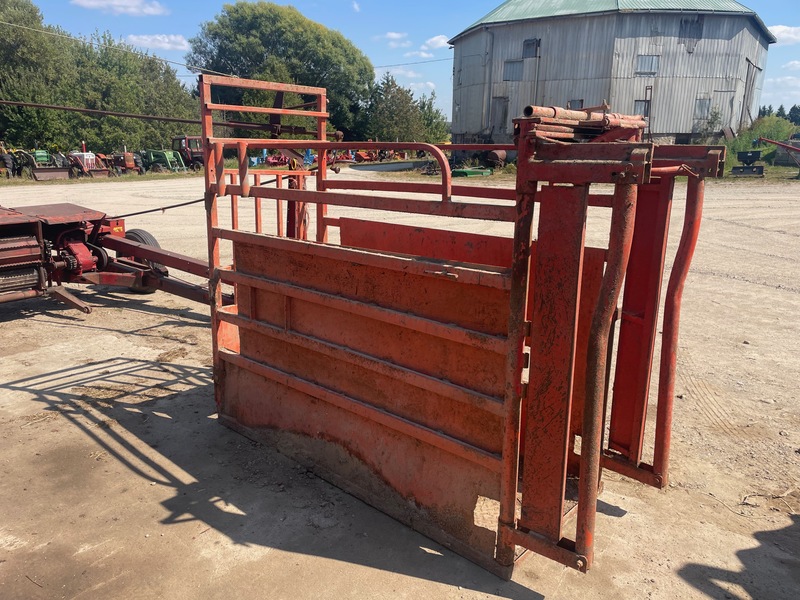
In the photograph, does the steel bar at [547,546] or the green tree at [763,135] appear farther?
the green tree at [763,135]

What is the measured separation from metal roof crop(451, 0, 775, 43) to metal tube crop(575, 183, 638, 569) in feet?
116

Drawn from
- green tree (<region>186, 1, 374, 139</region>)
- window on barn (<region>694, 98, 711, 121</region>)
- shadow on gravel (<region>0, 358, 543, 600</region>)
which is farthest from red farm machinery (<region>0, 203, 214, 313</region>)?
green tree (<region>186, 1, 374, 139</region>)

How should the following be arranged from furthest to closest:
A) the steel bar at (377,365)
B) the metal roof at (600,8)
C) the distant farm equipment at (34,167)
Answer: the metal roof at (600,8) < the distant farm equipment at (34,167) < the steel bar at (377,365)

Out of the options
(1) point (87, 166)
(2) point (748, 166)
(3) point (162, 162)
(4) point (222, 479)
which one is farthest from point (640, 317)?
(3) point (162, 162)

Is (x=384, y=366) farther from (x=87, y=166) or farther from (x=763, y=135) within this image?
(x=763, y=135)

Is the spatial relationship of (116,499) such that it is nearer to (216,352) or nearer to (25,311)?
(216,352)

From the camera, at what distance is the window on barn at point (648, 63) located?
33.5 metres

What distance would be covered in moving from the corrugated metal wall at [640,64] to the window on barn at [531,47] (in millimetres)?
183

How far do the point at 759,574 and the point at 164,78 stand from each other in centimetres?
5324

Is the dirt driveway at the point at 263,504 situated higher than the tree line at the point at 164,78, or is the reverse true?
the tree line at the point at 164,78

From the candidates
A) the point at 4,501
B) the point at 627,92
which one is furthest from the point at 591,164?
the point at 627,92

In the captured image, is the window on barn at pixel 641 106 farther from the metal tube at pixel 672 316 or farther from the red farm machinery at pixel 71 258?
the metal tube at pixel 672 316

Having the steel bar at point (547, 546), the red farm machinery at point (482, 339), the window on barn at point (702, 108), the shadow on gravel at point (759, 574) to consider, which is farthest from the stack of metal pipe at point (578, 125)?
the window on barn at point (702, 108)

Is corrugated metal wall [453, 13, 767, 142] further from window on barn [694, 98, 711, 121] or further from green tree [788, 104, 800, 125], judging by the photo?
green tree [788, 104, 800, 125]
